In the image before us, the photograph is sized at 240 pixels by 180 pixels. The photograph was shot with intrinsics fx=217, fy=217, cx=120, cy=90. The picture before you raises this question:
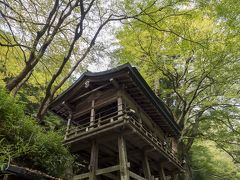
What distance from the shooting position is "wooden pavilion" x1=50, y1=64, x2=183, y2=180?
9773mm

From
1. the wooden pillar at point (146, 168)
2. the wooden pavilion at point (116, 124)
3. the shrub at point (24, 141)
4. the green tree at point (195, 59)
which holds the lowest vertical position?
the shrub at point (24, 141)

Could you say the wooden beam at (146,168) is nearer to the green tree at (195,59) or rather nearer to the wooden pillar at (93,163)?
the wooden pillar at (93,163)

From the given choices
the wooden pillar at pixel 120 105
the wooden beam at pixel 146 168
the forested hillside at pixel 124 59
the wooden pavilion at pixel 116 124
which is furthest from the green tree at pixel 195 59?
the wooden beam at pixel 146 168

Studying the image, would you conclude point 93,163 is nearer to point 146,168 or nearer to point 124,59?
point 146,168

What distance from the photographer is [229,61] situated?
508 inches

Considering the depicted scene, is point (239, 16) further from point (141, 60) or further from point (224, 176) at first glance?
point (224, 176)

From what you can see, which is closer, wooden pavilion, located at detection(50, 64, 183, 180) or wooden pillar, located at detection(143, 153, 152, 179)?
wooden pavilion, located at detection(50, 64, 183, 180)

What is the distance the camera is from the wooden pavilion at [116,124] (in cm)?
977

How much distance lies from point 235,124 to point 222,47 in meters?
7.11

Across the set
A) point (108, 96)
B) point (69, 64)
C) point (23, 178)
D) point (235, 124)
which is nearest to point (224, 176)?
point (235, 124)

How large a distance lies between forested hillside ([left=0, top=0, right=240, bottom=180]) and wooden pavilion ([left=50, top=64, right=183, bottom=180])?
1.10m

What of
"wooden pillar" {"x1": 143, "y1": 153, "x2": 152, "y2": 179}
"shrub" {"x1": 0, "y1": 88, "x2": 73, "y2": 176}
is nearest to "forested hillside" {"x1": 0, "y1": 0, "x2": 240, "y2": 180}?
"shrub" {"x1": 0, "y1": 88, "x2": 73, "y2": 176}

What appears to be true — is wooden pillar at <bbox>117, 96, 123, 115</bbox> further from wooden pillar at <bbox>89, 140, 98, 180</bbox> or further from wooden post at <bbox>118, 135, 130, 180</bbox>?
wooden pillar at <bbox>89, 140, 98, 180</bbox>

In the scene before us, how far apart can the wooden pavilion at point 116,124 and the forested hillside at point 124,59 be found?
1102 millimetres
